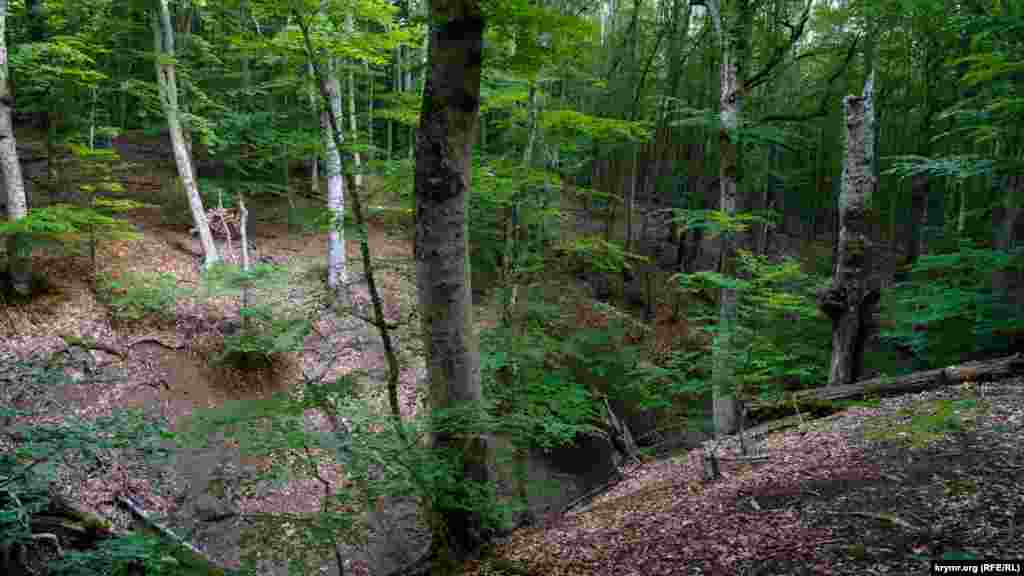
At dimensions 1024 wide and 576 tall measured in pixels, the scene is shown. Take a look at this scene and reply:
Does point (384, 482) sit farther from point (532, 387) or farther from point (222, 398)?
point (222, 398)

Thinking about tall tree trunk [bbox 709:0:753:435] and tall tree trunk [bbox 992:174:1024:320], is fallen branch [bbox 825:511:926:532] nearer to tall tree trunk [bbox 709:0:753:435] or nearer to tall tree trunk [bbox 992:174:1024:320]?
tall tree trunk [bbox 709:0:753:435]

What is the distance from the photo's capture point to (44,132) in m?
11.4

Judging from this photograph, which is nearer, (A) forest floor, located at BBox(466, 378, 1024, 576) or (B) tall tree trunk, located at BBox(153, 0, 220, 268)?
(A) forest floor, located at BBox(466, 378, 1024, 576)

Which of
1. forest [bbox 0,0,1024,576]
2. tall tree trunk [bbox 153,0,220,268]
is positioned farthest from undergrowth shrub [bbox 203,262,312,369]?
tall tree trunk [bbox 153,0,220,268]

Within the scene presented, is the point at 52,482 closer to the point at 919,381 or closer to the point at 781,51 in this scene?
the point at 919,381

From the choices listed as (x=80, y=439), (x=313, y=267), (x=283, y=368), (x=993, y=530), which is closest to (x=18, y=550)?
(x=80, y=439)

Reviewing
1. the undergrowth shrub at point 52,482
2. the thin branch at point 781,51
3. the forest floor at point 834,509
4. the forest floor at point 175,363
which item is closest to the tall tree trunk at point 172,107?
the forest floor at point 175,363

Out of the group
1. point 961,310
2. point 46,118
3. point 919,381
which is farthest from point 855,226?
point 46,118

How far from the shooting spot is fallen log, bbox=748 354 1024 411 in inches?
257

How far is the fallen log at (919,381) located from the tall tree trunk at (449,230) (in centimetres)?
442

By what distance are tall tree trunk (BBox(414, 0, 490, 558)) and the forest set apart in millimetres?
24

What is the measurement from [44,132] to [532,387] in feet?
39.3

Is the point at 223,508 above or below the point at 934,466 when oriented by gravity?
below

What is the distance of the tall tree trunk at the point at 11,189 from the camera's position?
30.2 feet
